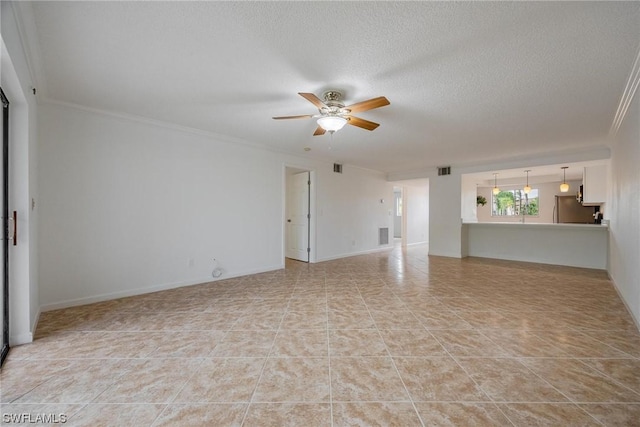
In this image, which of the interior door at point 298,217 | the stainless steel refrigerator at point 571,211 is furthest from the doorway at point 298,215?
the stainless steel refrigerator at point 571,211

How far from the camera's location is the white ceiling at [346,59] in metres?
1.71

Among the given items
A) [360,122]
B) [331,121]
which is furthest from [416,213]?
[331,121]

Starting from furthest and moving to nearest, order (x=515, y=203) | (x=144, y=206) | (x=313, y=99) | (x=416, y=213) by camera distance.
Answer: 1. (x=416, y=213)
2. (x=515, y=203)
3. (x=144, y=206)
4. (x=313, y=99)

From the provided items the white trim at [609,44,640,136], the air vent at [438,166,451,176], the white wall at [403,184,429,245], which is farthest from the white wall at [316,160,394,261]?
the white trim at [609,44,640,136]

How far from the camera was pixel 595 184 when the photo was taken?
18.3ft

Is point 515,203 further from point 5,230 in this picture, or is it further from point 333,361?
point 5,230

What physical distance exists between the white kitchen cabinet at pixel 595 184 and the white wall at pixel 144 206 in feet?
20.7

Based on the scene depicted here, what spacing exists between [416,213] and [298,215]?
16.6 feet

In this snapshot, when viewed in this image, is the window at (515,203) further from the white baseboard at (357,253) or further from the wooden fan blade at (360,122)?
the wooden fan blade at (360,122)

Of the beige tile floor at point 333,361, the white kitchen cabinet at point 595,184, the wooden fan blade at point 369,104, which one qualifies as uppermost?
the wooden fan blade at point 369,104

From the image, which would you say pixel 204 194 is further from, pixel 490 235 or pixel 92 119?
pixel 490 235

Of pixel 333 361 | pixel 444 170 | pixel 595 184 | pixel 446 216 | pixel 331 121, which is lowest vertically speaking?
pixel 333 361

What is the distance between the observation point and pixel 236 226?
4.61 m

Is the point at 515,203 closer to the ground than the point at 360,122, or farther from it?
closer to the ground
